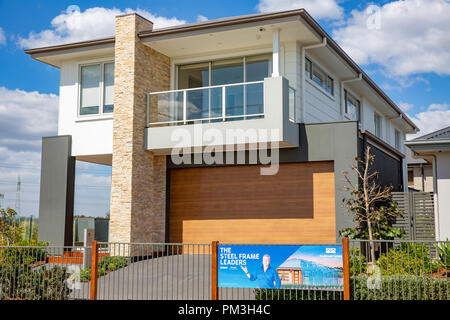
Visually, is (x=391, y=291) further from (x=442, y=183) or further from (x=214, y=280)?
(x=442, y=183)

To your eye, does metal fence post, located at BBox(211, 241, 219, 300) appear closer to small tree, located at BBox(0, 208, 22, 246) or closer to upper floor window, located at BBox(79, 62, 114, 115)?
upper floor window, located at BBox(79, 62, 114, 115)

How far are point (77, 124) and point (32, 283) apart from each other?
807cm

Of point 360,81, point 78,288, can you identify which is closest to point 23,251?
point 78,288

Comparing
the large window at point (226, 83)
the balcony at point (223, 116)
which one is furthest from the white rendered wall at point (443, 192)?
the large window at point (226, 83)

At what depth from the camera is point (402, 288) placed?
10211 mm

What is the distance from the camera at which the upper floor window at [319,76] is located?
18.5 metres

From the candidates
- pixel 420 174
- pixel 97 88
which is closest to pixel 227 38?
pixel 97 88

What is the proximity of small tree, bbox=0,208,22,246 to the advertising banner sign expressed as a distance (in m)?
15.1

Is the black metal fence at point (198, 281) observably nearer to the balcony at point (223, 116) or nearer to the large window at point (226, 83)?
the balcony at point (223, 116)

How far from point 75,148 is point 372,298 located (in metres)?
12.5

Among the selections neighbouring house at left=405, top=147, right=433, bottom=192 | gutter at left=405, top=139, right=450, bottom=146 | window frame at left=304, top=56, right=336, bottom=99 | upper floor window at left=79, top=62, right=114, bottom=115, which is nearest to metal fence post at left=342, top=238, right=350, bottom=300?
gutter at left=405, top=139, right=450, bottom=146

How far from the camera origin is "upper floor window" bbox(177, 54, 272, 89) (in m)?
17.8
